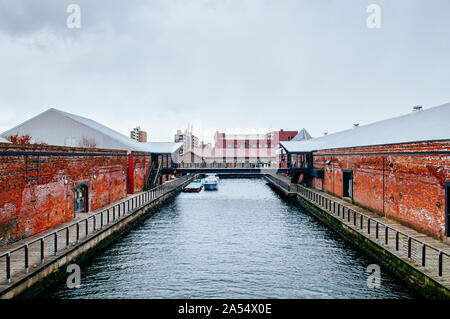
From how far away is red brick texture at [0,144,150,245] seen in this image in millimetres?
11141

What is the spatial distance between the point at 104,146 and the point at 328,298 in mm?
25214

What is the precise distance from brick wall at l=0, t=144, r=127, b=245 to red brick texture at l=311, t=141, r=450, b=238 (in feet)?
54.5

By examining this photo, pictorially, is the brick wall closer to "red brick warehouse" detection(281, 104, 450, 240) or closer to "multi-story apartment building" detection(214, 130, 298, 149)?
"red brick warehouse" detection(281, 104, 450, 240)

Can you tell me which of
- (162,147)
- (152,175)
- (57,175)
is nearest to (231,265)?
(57,175)

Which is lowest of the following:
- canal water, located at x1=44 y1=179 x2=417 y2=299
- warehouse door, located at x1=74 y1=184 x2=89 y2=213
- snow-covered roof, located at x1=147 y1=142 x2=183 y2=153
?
canal water, located at x1=44 y1=179 x2=417 y2=299

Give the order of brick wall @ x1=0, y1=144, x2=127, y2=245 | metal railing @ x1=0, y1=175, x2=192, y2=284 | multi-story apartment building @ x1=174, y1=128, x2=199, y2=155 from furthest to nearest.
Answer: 1. multi-story apartment building @ x1=174, y1=128, x2=199, y2=155
2. brick wall @ x1=0, y1=144, x2=127, y2=245
3. metal railing @ x1=0, y1=175, x2=192, y2=284

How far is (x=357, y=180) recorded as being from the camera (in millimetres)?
20688

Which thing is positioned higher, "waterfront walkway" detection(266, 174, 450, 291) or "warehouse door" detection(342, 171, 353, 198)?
"warehouse door" detection(342, 171, 353, 198)

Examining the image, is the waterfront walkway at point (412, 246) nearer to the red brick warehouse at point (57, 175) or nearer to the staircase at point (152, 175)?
the red brick warehouse at point (57, 175)

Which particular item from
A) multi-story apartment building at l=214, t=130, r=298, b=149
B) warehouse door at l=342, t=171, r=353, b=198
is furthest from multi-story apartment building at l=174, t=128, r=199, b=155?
warehouse door at l=342, t=171, r=353, b=198

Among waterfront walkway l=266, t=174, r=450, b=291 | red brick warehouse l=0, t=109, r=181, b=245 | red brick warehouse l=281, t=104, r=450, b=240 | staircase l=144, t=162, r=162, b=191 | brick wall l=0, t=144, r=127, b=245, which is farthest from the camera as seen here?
staircase l=144, t=162, r=162, b=191

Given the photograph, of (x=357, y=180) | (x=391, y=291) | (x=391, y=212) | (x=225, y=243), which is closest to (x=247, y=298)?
(x=391, y=291)

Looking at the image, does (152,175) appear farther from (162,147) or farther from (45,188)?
(45,188)

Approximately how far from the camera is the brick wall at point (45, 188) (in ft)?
36.5
